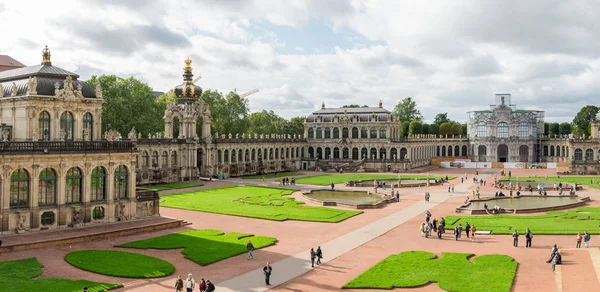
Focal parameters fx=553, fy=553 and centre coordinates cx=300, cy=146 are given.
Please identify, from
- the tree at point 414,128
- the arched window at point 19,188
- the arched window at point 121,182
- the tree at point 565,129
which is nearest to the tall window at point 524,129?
the tree at point 565,129

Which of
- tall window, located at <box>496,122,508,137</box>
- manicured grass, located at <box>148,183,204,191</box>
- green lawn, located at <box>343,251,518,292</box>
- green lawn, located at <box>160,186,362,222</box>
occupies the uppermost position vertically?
tall window, located at <box>496,122,508,137</box>

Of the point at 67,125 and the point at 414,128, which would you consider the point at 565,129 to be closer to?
the point at 414,128

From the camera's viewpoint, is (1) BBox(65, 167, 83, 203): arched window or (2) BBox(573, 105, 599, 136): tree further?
(2) BBox(573, 105, 599, 136): tree

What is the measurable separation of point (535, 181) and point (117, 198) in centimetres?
7418

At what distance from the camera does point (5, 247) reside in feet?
122

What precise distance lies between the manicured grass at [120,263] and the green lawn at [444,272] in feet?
38.8

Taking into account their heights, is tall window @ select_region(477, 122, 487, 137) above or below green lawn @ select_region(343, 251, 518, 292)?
above

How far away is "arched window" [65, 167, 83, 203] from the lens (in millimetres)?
45062

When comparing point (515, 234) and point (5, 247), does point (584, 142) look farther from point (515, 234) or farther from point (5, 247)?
point (5, 247)

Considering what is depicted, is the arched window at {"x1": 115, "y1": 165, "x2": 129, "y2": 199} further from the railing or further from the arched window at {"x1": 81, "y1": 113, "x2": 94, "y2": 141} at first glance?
the arched window at {"x1": 81, "y1": 113, "x2": 94, "y2": 141}

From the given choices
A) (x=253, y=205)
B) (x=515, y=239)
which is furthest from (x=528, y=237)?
(x=253, y=205)

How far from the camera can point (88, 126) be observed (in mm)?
50219

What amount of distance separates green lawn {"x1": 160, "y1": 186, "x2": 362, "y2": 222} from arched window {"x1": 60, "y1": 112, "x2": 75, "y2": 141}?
15.8 m

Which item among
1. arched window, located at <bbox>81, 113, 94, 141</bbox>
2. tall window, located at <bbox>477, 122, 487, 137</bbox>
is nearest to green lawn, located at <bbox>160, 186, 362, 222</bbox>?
arched window, located at <bbox>81, 113, 94, 141</bbox>
